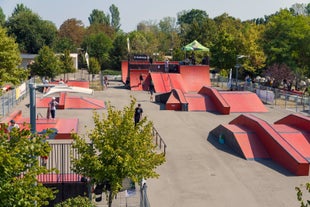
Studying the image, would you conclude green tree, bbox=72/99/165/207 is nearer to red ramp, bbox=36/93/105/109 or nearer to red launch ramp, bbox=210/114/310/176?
red launch ramp, bbox=210/114/310/176

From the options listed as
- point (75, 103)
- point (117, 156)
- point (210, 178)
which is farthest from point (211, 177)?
point (75, 103)

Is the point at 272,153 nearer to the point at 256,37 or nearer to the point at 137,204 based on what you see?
the point at 137,204

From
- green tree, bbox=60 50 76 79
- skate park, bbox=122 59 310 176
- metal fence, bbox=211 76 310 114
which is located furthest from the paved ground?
green tree, bbox=60 50 76 79

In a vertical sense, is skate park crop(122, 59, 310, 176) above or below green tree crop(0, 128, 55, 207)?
below

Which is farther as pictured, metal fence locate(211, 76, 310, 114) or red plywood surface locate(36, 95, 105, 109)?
metal fence locate(211, 76, 310, 114)

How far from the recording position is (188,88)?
41.1m

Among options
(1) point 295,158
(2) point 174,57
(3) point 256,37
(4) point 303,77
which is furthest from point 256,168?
(2) point 174,57

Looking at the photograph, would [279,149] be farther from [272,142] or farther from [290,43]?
[290,43]

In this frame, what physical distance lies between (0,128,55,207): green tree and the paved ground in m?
6.24

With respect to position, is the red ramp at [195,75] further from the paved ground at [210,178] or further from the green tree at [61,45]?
the green tree at [61,45]

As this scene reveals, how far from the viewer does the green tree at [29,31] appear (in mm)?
77062

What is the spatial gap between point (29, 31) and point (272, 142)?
67.5m

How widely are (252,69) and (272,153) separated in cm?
3356

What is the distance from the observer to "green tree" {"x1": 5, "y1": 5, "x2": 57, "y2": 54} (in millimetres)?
77062
